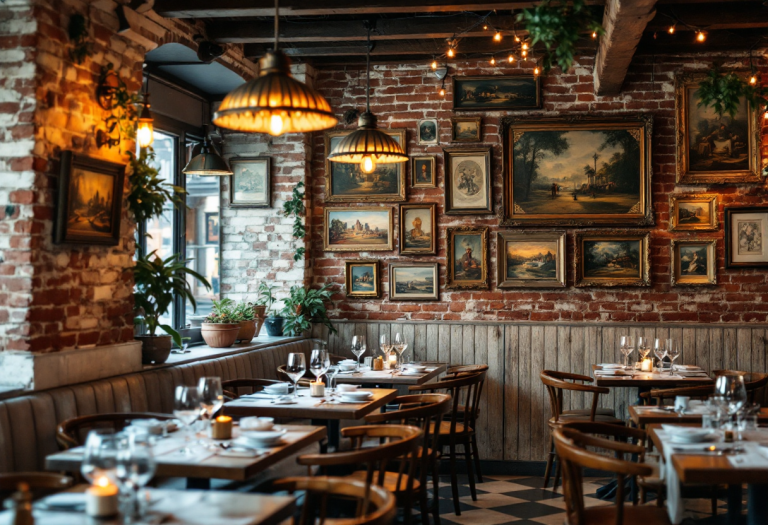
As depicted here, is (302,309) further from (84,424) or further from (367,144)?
(84,424)

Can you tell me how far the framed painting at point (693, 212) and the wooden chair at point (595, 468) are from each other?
12.2ft

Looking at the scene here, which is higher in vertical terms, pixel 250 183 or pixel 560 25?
pixel 560 25

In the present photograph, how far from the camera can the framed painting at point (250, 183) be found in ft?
23.6

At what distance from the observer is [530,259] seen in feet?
22.6

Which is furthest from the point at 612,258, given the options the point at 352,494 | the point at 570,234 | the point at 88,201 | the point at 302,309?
the point at 352,494

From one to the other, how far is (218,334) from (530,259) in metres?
2.81

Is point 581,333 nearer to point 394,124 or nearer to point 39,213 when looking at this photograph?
point 394,124

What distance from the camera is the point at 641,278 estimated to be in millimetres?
6699

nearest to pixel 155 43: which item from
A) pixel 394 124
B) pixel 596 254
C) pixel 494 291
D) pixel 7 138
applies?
pixel 7 138

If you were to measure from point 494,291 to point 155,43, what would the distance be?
355 cm

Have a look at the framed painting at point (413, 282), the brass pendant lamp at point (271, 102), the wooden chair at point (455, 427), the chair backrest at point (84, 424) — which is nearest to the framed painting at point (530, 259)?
the framed painting at point (413, 282)

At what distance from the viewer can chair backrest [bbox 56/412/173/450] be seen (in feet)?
10.9

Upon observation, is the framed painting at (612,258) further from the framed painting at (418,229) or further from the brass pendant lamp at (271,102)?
the brass pendant lamp at (271,102)

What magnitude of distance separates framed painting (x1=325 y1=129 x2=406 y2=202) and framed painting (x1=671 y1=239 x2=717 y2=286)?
Result: 97.1 inches
